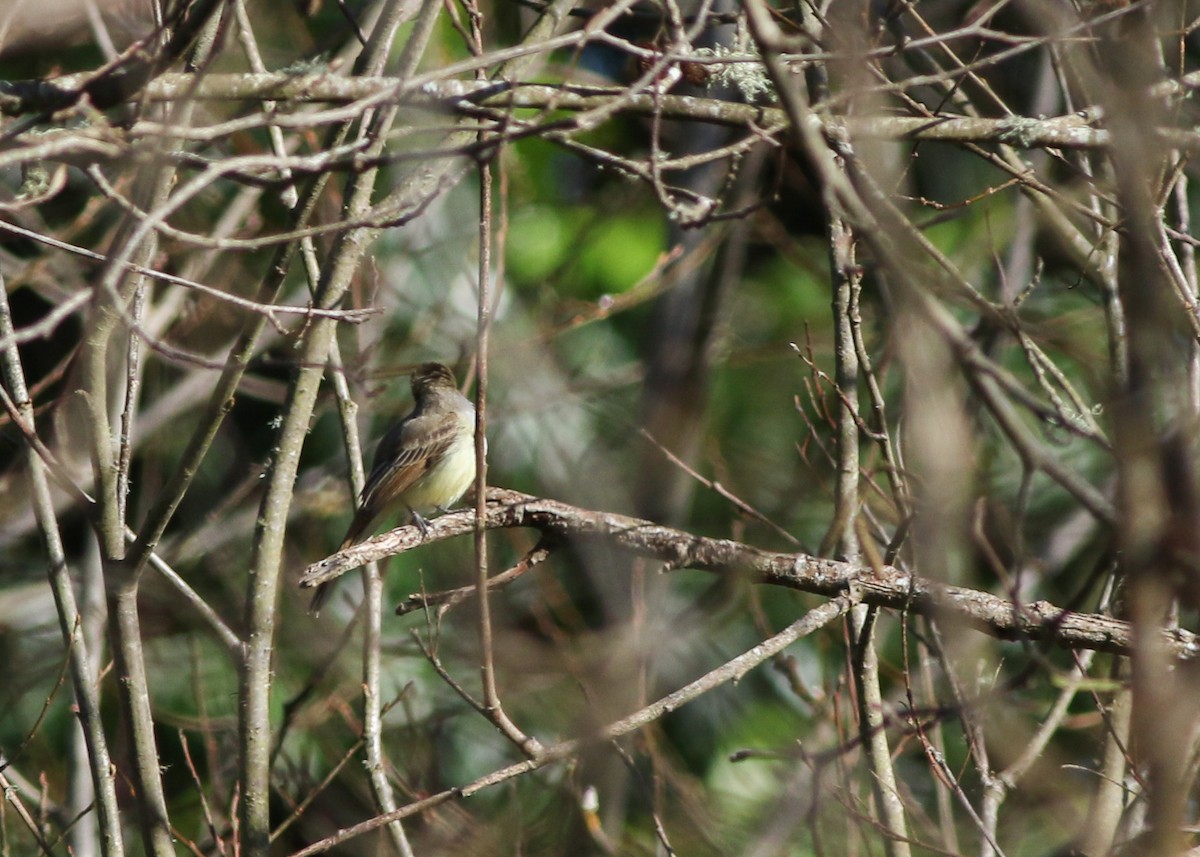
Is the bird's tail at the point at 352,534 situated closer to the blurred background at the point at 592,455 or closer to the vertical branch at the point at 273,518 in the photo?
the blurred background at the point at 592,455

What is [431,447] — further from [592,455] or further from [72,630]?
[72,630]

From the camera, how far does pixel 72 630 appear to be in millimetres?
4051

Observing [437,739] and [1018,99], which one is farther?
[1018,99]

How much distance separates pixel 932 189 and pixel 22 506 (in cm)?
636

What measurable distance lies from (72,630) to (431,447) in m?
2.59

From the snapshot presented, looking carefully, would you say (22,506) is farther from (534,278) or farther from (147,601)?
(534,278)

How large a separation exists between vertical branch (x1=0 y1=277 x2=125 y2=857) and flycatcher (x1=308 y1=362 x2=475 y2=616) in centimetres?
221

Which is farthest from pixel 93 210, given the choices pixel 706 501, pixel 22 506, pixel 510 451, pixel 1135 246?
pixel 1135 246

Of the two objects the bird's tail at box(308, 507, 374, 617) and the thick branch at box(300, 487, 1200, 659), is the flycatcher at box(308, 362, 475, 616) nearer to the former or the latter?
the bird's tail at box(308, 507, 374, 617)

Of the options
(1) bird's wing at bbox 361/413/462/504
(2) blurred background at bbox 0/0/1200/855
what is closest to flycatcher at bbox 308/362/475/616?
(1) bird's wing at bbox 361/413/462/504

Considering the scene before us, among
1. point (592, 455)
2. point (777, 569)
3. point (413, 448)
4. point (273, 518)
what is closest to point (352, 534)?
point (413, 448)

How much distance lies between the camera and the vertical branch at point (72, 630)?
387 centimetres

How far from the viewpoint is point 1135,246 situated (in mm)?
1318

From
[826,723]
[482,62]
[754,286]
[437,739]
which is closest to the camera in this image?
[482,62]
